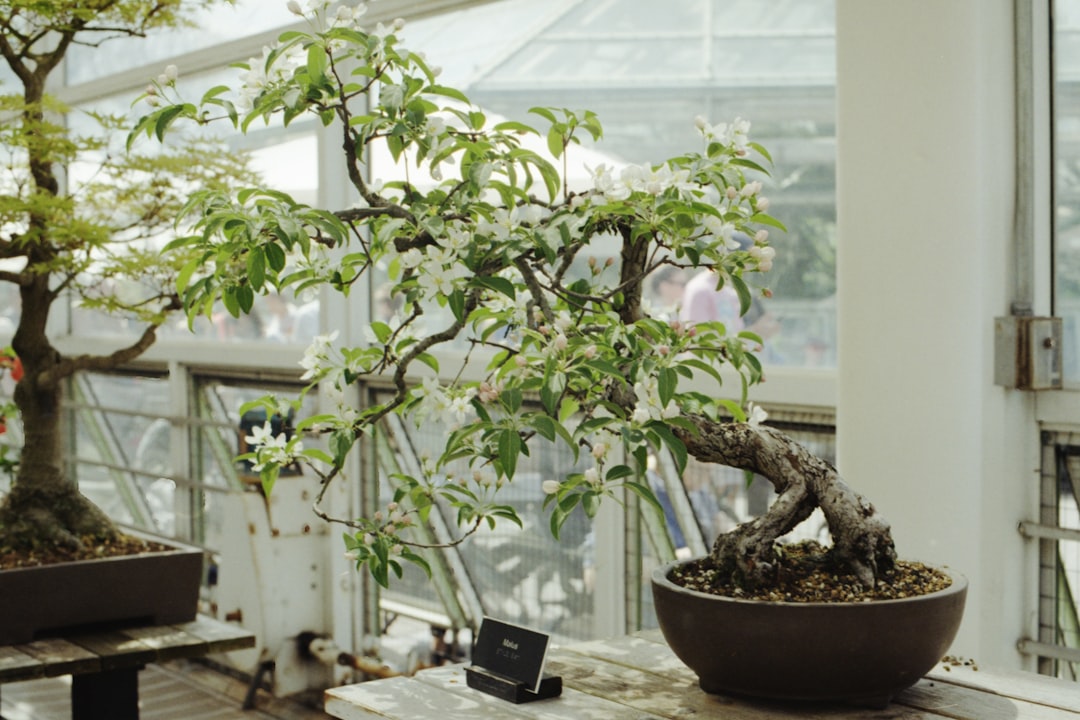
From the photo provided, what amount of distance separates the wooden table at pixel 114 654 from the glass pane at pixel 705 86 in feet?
4.33

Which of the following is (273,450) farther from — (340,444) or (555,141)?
(555,141)

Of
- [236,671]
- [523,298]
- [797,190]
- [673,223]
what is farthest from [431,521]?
[673,223]

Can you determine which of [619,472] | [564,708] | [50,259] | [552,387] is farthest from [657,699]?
[50,259]

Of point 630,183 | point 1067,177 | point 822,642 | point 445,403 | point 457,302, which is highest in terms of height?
point 1067,177

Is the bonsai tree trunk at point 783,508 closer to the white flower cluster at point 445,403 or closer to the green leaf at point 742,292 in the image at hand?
the green leaf at point 742,292

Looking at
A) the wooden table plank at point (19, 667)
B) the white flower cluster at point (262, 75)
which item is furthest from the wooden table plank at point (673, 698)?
the wooden table plank at point (19, 667)

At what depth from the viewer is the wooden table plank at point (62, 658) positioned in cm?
242

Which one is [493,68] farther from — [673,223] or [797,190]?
[673,223]

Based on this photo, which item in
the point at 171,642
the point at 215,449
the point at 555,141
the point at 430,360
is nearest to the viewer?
the point at 555,141

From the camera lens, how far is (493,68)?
361cm

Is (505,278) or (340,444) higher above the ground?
(505,278)

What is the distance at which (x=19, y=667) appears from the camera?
2375mm

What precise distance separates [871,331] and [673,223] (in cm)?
90

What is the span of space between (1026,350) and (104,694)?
202 cm
